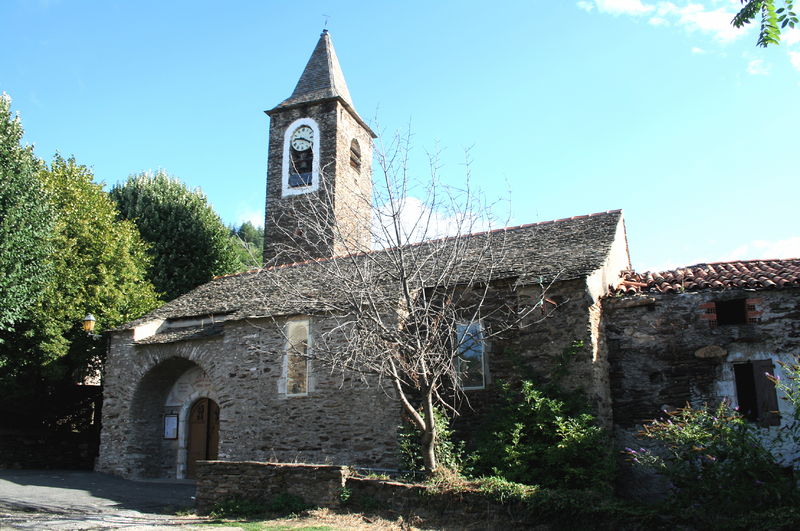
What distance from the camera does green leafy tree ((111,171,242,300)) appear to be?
2517 centimetres

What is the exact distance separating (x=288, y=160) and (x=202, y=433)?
11720mm

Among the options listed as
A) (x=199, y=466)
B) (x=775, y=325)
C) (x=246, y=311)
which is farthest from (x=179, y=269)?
(x=775, y=325)

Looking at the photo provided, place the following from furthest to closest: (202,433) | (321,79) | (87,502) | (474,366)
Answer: (321,79) → (202,433) → (474,366) → (87,502)

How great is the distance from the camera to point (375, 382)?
13156mm

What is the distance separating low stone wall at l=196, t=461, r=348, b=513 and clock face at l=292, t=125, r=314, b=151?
15921 mm

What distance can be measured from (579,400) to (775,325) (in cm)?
372

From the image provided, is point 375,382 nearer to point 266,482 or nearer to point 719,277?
point 266,482

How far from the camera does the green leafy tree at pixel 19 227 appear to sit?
53.4 ft

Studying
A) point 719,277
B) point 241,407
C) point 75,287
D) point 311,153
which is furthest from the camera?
point 311,153

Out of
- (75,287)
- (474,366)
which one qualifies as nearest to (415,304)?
(474,366)

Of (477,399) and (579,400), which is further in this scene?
(477,399)

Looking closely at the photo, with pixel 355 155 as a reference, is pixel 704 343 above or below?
below

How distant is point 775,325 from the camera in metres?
11.2

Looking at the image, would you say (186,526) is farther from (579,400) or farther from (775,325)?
(775,325)
